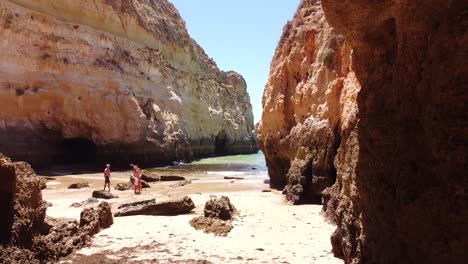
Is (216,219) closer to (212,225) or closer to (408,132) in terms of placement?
(212,225)

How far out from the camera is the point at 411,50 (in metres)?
4.48

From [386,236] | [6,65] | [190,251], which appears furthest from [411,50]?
[6,65]

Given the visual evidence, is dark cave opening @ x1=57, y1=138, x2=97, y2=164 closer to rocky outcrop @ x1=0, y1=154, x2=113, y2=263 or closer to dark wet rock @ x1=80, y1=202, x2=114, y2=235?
dark wet rock @ x1=80, y1=202, x2=114, y2=235

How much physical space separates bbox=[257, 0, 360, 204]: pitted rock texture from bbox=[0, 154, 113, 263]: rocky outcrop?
19.6 feet

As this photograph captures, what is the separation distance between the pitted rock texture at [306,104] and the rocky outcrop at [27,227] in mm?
5977

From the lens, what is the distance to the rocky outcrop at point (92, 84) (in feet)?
84.6

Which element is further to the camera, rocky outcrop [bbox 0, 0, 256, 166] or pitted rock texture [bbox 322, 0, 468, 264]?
rocky outcrop [bbox 0, 0, 256, 166]

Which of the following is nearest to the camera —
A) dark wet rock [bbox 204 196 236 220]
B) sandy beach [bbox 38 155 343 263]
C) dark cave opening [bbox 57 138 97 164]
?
sandy beach [bbox 38 155 343 263]

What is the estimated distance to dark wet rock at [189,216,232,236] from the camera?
863 cm

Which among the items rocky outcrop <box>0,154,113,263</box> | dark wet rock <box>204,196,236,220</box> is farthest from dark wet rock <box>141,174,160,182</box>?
rocky outcrop <box>0,154,113,263</box>

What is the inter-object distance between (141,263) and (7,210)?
2.15 m

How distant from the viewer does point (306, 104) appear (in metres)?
14.3

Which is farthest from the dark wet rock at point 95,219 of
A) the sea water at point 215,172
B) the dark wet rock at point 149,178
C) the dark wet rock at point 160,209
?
the sea water at point 215,172

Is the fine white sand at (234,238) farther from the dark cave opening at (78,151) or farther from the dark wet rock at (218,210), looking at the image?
the dark cave opening at (78,151)
